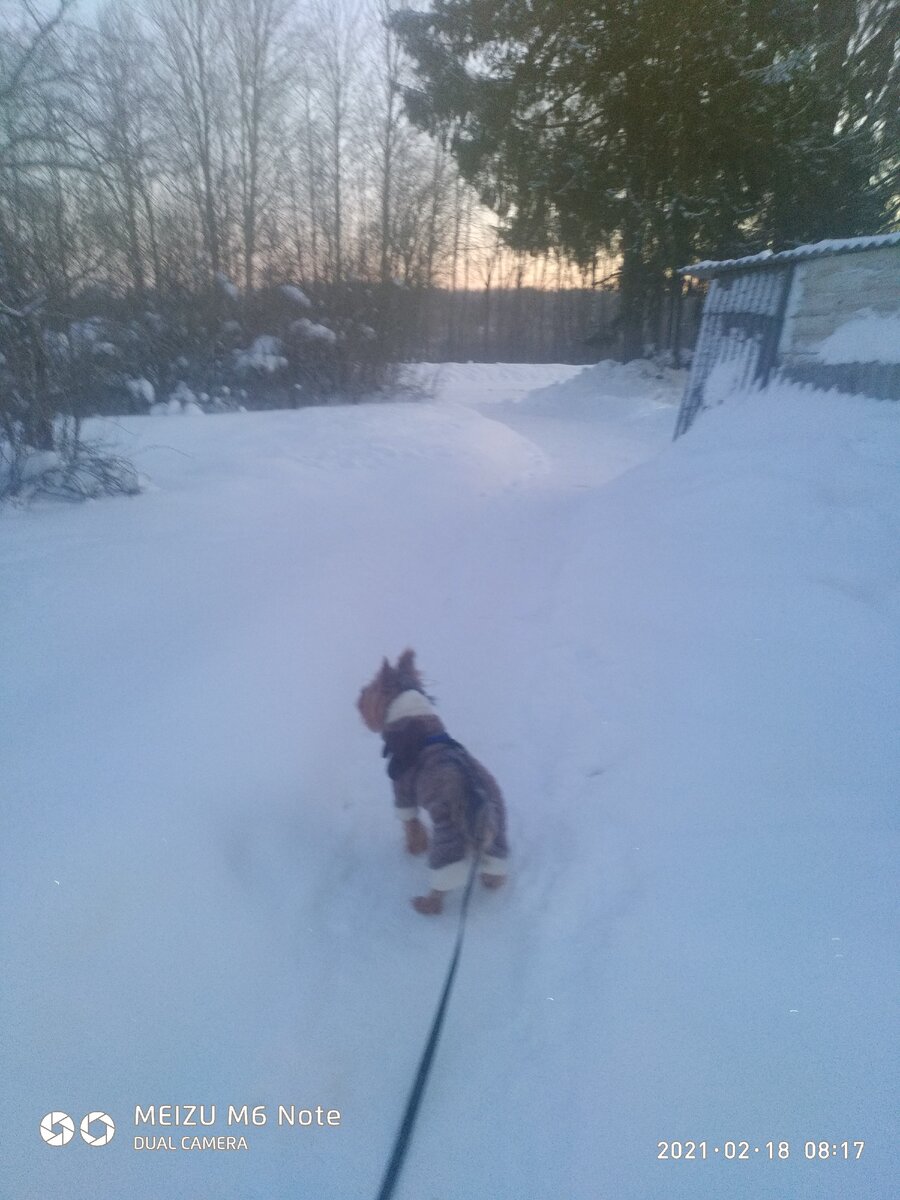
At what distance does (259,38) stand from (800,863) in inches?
809

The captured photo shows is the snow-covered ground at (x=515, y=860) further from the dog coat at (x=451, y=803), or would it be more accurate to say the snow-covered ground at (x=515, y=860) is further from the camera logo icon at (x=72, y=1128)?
the dog coat at (x=451, y=803)

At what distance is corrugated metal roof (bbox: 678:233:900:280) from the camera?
21.5ft

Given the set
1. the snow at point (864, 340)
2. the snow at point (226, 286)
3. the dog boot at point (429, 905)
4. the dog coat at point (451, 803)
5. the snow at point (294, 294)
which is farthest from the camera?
the snow at point (294, 294)

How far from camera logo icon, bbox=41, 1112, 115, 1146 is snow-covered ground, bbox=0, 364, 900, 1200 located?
2cm

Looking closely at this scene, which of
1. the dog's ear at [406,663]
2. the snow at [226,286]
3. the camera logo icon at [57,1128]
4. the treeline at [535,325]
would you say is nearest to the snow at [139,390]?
the snow at [226,286]

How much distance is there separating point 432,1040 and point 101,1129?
1.00 meters

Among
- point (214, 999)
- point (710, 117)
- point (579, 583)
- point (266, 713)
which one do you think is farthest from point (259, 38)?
point (214, 999)

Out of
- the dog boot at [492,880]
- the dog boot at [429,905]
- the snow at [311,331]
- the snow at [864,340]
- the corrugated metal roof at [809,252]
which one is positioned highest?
the corrugated metal roof at [809,252]

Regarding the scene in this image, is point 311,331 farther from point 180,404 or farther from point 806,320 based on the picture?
point 806,320

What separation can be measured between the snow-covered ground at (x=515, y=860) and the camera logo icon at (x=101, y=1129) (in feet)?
0.09

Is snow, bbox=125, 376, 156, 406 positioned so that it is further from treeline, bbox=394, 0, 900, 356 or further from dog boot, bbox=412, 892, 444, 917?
dog boot, bbox=412, 892, 444, 917

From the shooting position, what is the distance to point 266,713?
409 centimetres

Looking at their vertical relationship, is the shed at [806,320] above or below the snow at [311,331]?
above

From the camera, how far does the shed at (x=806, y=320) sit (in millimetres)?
→ 6410
